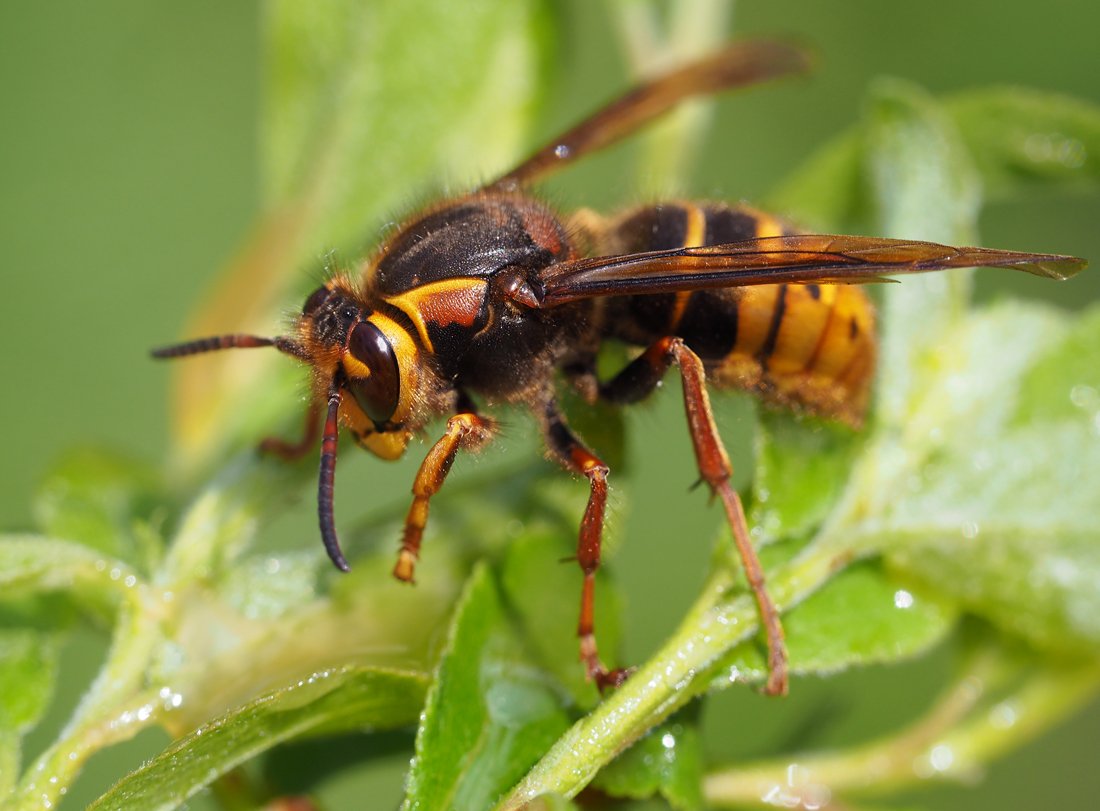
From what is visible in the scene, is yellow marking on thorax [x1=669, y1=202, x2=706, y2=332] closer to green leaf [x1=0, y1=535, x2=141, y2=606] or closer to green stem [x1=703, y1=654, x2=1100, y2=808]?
green stem [x1=703, y1=654, x2=1100, y2=808]

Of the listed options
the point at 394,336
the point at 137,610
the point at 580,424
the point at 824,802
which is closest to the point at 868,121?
the point at 580,424

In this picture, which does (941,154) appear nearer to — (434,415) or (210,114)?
(434,415)

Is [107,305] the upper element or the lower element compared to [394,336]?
upper

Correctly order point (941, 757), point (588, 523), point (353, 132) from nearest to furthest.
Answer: point (588, 523) < point (941, 757) < point (353, 132)

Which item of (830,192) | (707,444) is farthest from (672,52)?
(707,444)

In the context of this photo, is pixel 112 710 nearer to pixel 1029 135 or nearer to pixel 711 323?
pixel 711 323

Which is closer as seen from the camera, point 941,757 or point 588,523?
point 588,523

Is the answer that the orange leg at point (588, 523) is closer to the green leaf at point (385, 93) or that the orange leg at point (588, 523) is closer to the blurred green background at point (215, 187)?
the green leaf at point (385, 93)
